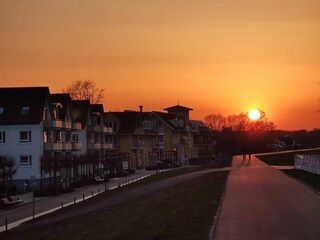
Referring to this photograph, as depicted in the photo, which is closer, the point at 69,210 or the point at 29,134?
the point at 69,210

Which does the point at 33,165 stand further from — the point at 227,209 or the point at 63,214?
the point at 227,209

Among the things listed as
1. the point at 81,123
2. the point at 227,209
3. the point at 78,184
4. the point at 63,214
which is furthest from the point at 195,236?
the point at 81,123

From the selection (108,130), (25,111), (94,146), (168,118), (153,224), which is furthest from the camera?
(168,118)

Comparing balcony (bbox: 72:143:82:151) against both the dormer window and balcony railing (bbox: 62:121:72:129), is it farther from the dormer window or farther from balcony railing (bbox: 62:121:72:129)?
the dormer window

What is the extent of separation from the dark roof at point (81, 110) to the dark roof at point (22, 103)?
57.4 ft

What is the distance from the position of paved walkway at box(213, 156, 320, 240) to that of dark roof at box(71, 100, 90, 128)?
5681cm

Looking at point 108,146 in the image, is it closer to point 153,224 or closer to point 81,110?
point 81,110

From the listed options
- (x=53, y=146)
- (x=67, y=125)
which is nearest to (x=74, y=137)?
(x=67, y=125)

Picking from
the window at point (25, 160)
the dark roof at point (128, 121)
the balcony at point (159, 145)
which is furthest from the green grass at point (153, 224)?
the balcony at point (159, 145)

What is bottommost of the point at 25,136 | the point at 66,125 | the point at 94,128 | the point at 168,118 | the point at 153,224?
the point at 153,224

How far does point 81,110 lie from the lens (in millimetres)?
88312

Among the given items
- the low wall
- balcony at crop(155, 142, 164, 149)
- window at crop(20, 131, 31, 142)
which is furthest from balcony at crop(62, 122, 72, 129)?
balcony at crop(155, 142, 164, 149)

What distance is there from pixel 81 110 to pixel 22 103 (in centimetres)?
2033

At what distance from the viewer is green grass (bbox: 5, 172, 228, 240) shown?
18.6m
